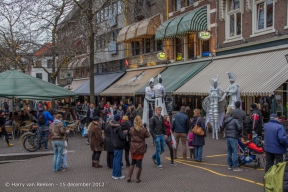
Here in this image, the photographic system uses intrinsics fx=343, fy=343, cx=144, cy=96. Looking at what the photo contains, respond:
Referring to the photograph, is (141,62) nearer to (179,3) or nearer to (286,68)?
(179,3)

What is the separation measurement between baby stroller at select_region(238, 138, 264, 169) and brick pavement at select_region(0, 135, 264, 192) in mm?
242

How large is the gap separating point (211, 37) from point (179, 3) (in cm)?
499

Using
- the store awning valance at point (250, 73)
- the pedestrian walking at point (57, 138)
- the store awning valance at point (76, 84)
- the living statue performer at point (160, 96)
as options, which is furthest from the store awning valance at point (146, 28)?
the pedestrian walking at point (57, 138)

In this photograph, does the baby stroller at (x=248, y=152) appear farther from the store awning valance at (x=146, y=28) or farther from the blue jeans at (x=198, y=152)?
→ the store awning valance at (x=146, y=28)

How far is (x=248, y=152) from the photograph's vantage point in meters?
9.47

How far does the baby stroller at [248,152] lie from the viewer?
9.26m

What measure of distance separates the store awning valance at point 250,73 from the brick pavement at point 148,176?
13.4ft

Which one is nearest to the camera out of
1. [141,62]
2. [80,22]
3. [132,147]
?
[132,147]

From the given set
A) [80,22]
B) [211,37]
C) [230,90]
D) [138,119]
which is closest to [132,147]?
[138,119]

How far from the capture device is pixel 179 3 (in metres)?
23.8

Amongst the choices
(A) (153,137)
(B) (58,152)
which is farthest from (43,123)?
(A) (153,137)

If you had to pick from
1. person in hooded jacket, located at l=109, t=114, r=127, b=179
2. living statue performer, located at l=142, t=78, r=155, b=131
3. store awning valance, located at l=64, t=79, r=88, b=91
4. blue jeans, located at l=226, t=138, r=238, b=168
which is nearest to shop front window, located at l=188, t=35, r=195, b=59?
living statue performer, located at l=142, t=78, r=155, b=131

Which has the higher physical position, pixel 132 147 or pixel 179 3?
pixel 179 3

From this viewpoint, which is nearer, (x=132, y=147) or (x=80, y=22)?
(x=132, y=147)
